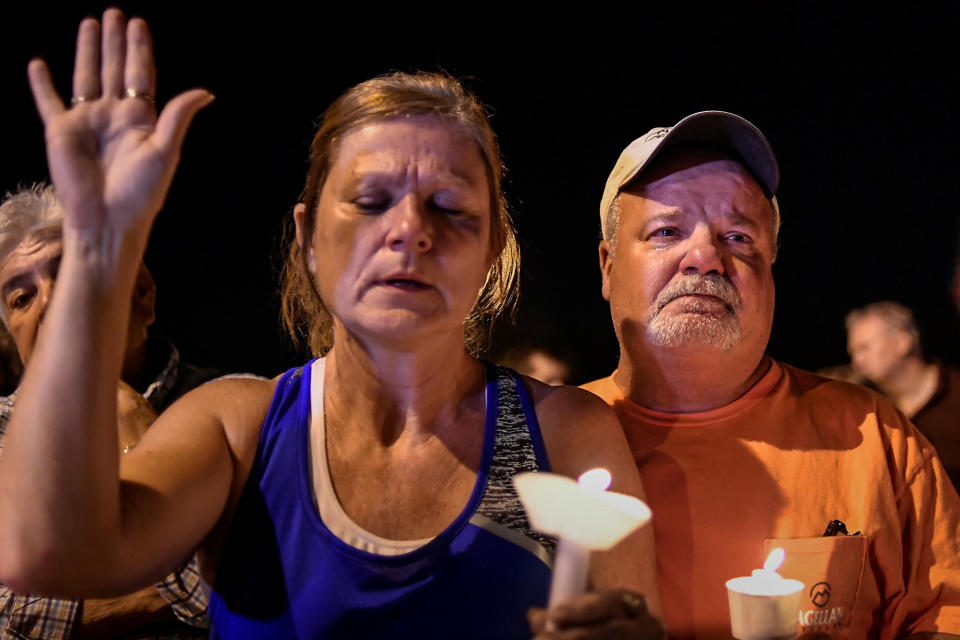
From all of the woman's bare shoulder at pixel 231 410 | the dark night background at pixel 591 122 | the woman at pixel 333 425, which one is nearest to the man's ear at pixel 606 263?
the woman at pixel 333 425

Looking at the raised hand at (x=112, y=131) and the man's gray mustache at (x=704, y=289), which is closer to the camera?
the raised hand at (x=112, y=131)

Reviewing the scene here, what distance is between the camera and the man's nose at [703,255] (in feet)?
5.53

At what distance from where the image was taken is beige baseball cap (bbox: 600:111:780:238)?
175cm

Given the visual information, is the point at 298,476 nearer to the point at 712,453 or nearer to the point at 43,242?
the point at 712,453

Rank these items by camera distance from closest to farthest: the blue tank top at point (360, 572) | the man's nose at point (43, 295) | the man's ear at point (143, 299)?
the blue tank top at point (360, 572)
the man's nose at point (43, 295)
the man's ear at point (143, 299)

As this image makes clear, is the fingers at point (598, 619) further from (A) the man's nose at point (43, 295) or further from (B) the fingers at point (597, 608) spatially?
(A) the man's nose at point (43, 295)

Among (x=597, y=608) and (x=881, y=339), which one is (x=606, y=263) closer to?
(x=597, y=608)

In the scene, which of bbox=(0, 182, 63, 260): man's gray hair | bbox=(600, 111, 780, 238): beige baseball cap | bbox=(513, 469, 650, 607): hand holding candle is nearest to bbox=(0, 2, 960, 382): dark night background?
bbox=(0, 182, 63, 260): man's gray hair

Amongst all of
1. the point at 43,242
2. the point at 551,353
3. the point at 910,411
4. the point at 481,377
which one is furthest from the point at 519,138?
the point at 481,377

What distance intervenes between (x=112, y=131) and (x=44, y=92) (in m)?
0.09

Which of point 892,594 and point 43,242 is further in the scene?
point 43,242

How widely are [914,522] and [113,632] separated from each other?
1644 millimetres

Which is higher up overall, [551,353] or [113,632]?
[551,353]

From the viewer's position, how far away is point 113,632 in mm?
1730
